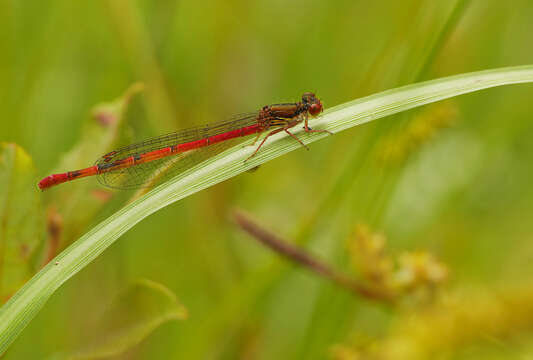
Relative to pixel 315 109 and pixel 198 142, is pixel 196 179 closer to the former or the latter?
pixel 315 109

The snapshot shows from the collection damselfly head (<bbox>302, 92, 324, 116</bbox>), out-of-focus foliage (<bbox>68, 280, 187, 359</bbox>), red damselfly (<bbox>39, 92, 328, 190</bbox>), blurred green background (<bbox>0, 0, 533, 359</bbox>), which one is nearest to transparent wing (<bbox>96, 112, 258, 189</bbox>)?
red damselfly (<bbox>39, 92, 328, 190</bbox>)

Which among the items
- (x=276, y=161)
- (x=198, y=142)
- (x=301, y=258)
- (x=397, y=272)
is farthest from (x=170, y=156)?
(x=397, y=272)

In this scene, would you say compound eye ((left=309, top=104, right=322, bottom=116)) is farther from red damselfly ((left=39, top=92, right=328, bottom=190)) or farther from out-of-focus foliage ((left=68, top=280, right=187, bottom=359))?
out-of-focus foliage ((left=68, top=280, right=187, bottom=359))

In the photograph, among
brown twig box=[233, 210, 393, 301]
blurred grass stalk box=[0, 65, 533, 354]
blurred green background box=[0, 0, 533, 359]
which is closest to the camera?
blurred grass stalk box=[0, 65, 533, 354]

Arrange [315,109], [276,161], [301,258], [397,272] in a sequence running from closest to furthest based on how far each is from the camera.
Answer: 1. [397,272]
2. [301,258]
3. [315,109]
4. [276,161]

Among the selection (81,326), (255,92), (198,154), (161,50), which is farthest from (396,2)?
(81,326)

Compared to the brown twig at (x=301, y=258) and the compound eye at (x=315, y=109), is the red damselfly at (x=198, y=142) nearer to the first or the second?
the compound eye at (x=315, y=109)
